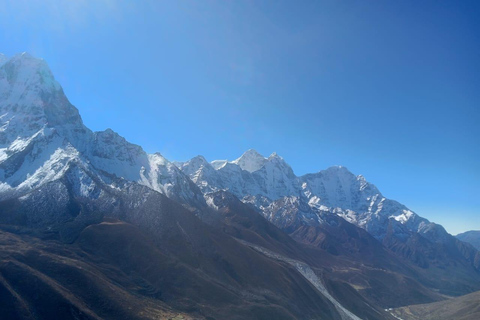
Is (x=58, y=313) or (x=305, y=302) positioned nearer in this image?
(x=58, y=313)

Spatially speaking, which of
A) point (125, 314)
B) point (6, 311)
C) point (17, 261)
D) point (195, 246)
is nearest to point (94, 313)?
point (125, 314)

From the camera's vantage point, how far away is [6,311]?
335 feet

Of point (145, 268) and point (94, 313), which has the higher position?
point (145, 268)

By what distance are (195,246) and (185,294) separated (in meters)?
44.9

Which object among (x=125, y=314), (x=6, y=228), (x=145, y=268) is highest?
(x=6, y=228)

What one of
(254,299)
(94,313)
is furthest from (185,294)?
(94,313)

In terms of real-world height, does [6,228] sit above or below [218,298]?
above

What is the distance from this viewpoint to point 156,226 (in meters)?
197

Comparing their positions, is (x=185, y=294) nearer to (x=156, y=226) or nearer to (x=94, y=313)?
(x=94, y=313)

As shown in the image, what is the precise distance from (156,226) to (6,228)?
2668 inches

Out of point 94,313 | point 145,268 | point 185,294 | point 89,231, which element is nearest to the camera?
point 94,313

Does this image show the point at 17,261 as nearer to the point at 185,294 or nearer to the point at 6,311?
the point at 6,311

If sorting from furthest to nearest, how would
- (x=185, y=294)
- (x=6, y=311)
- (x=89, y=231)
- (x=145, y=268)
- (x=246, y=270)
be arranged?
(x=246, y=270), (x=89, y=231), (x=145, y=268), (x=185, y=294), (x=6, y=311)

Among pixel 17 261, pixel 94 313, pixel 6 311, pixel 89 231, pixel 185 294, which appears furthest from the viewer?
pixel 89 231
